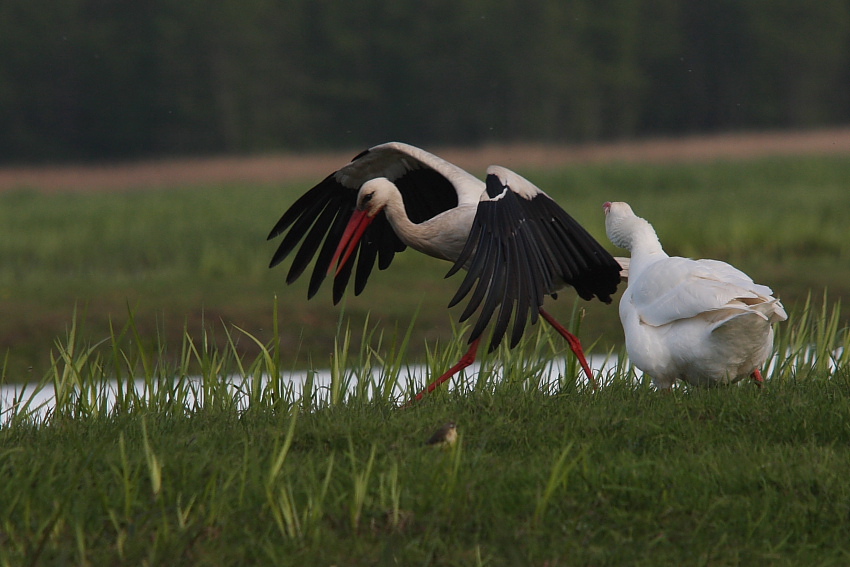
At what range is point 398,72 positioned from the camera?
119 ft

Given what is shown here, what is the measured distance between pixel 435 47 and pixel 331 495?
34.2m

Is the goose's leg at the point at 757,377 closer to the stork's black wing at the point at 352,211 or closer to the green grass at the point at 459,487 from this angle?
the green grass at the point at 459,487

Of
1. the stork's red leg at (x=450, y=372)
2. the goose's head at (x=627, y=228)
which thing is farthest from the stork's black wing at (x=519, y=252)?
the stork's red leg at (x=450, y=372)

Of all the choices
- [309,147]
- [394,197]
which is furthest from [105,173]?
[394,197]

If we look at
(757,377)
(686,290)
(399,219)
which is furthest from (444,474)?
(399,219)

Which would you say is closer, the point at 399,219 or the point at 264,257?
the point at 399,219

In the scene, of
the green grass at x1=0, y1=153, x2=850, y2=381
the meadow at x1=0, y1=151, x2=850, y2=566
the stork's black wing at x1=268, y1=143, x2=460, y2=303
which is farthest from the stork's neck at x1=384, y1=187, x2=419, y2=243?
the green grass at x1=0, y1=153, x2=850, y2=381

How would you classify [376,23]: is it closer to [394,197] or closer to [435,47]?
[435,47]

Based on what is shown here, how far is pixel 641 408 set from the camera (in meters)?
3.95

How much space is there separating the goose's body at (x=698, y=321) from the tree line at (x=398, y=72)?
2669 centimetres

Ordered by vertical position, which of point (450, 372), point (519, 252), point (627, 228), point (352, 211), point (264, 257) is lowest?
point (450, 372)

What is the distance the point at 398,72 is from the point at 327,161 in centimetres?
919

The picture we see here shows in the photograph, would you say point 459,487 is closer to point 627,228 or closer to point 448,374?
point 448,374

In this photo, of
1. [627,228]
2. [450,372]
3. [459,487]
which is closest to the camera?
[459,487]
